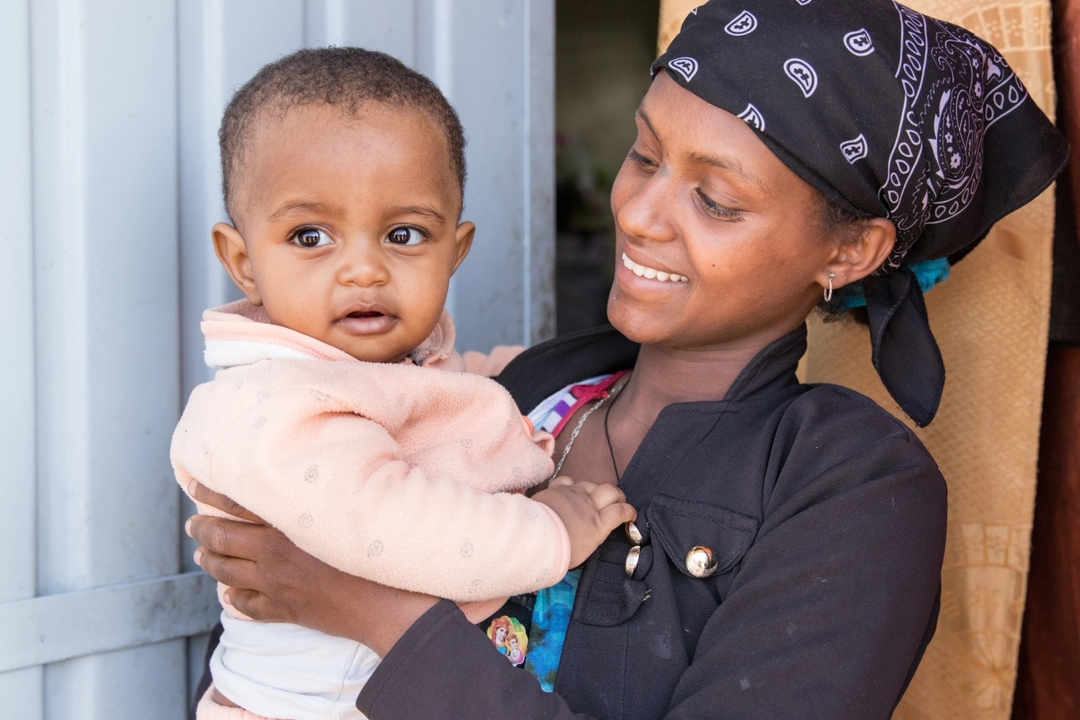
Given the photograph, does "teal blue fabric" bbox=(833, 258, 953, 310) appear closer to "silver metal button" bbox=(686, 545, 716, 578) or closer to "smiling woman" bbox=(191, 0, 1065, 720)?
"smiling woman" bbox=(191, 0, 1065, 720)

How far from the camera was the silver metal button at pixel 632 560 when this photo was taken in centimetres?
157

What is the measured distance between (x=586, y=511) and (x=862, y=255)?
735 millimetres

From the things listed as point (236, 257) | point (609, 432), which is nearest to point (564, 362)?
point (609, 432)

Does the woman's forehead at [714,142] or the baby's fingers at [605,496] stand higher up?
the woman's forehead at [714,142]

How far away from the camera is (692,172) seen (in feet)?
5.70

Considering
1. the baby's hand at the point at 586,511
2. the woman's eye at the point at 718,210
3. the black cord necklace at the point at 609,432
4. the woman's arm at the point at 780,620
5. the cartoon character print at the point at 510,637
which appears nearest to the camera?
the woman's arm at the point at 780,620

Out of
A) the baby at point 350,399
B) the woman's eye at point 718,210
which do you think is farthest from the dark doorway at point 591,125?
the baby at point 350,399

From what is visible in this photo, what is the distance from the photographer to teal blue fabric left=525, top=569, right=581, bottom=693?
1.58 metres

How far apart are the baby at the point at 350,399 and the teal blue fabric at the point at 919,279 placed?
712 millimetres

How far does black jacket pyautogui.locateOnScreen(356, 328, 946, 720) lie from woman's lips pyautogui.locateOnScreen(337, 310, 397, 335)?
0.45 metres

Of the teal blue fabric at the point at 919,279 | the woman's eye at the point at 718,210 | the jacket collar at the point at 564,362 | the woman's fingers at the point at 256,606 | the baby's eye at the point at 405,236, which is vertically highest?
the woman's eye at the point at 718,210

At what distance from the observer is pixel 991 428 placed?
2.10 meters

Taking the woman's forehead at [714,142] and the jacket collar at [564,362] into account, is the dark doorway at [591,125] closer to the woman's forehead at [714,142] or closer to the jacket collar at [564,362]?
the jacket collar at [564,362]

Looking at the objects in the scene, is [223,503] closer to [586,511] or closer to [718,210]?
[586,511]
